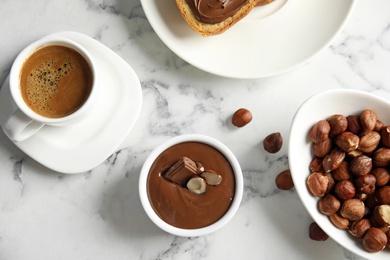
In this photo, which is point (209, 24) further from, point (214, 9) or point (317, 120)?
point (317, 120)

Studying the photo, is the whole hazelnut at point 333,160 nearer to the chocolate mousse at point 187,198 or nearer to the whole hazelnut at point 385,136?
the whole hazelnut at point 385,136

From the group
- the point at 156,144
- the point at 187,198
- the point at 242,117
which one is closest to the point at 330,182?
the point at 242,117

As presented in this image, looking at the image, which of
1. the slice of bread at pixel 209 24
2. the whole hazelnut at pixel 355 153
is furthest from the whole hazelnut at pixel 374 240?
the slice of bread at pixel 209 24

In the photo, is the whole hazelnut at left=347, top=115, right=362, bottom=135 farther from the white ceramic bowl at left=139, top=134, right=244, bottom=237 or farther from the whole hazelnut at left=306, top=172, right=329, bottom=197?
the white ceramic bowl at left=139, top=134, right=244, bottom=237

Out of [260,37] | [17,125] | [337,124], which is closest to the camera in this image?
[17,125]

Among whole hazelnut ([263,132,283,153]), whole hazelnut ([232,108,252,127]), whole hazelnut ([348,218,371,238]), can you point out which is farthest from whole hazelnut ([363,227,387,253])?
whole hazelnut ([232,108,252,127])

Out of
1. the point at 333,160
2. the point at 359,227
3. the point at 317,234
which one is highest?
the point at 333,160
